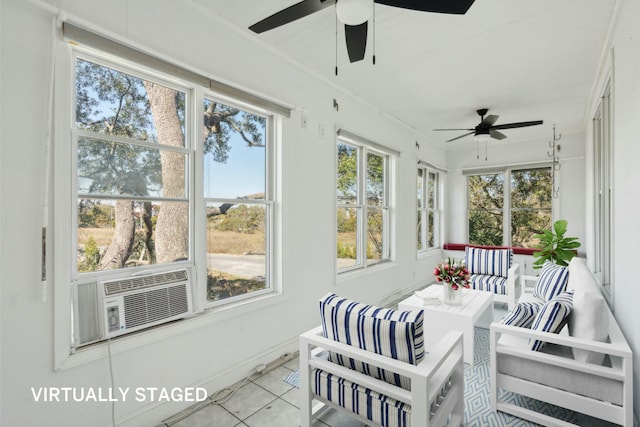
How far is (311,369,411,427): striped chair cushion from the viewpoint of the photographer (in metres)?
1.53

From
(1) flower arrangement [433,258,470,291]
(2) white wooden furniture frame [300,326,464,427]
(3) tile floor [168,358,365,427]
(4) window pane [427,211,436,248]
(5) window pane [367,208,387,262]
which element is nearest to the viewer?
(2) white wooden furniture frame [300,326,464,427]

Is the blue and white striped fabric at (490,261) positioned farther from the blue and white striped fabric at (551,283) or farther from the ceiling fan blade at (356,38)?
the ceiling fan blade at (356,38)

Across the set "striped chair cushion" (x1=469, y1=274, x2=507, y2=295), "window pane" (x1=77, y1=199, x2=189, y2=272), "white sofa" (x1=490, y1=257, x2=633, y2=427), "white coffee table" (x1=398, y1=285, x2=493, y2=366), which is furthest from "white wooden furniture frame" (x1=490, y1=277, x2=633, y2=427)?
"window pane" (x1=77, y1=199, x2=189, y2=272)

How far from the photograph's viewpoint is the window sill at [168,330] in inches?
67.6

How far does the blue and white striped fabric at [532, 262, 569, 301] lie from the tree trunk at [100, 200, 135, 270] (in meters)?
3.48

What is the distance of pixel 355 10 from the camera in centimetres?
166

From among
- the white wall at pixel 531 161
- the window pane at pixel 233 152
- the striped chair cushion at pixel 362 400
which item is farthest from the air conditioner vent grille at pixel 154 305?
the white wall at pixel 531 161

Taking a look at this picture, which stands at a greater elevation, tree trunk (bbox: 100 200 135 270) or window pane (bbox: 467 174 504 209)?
window pane (bbox: 467 174 504 209)

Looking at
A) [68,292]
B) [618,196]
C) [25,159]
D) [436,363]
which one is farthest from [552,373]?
[25,159]

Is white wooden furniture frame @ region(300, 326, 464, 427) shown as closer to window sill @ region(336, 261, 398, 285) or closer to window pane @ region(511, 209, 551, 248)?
window sill @ region(336, 261, 398, 285)

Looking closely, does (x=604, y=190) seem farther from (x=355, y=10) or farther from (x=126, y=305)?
(x=126, y=305)

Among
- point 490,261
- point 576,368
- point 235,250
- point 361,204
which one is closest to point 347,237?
point 361,204

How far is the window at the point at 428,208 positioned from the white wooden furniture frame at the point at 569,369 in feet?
12.1

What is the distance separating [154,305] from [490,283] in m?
3.93
